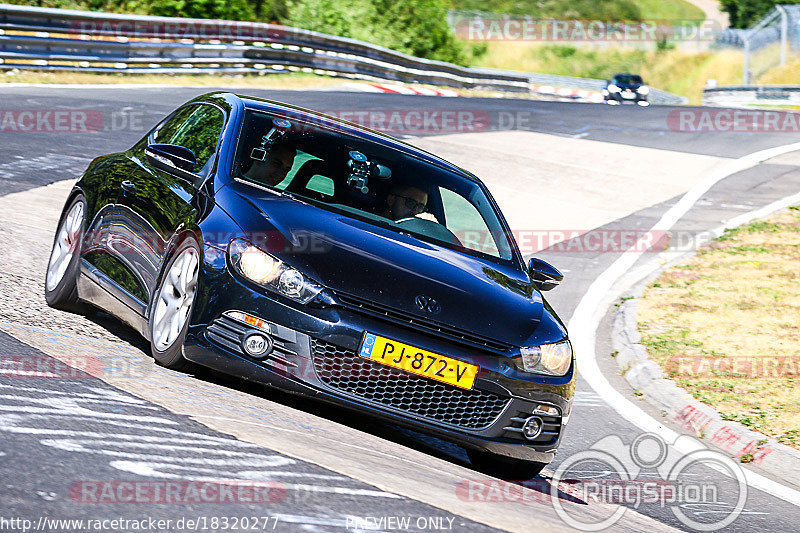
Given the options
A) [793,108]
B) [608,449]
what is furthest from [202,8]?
[608,449]

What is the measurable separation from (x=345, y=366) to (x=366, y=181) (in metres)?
1.58

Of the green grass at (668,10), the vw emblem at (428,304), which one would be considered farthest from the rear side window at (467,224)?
the green grass at (668,10)

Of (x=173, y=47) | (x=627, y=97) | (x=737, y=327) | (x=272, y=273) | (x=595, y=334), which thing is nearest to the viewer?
(x=272, y=273)

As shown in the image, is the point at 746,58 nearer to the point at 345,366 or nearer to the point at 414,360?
the point at 414,360

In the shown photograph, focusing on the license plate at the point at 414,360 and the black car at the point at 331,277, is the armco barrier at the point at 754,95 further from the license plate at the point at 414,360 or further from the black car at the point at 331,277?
the license plate at the point at 414,360

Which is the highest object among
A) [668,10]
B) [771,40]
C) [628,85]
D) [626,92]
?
[771,40]

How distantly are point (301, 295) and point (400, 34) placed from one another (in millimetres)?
51387

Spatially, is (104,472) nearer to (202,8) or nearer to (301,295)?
(301,295)

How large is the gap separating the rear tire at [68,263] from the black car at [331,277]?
0.02 m

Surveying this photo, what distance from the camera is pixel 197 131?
7.02m

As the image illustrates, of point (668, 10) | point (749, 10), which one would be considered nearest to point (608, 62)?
point (749, 10)

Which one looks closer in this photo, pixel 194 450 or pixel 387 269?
pixel 194 450

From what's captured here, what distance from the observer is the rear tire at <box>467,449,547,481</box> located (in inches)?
231

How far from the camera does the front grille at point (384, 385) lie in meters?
5.29
